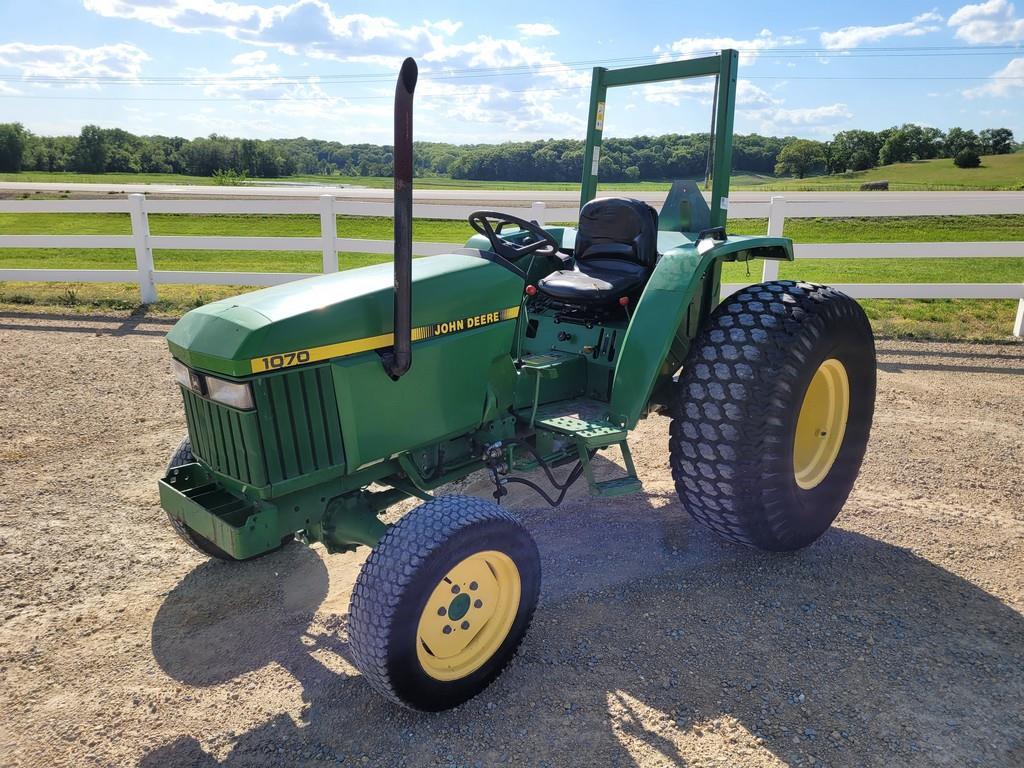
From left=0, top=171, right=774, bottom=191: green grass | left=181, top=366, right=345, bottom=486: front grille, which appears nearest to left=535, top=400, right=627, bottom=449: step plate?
left=181, top=366, right=345, bottom=486: front grille

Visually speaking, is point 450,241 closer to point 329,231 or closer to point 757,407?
point 329,231

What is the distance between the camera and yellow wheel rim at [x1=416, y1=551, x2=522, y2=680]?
2.52m

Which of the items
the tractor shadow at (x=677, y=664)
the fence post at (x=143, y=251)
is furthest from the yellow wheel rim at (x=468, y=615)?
the fence post at (x=143, y=251)

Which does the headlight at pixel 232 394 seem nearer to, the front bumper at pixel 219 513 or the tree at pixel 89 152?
the front bumper at pixel 219 513

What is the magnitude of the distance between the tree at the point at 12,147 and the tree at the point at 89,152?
3.45 m

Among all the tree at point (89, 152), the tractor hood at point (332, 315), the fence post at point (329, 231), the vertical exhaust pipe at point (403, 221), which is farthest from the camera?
the tree at point (89, 152)

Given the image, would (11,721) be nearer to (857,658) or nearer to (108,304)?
(857,658)

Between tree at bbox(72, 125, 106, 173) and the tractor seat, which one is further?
tree at bbox(72, 125, 106, 173)

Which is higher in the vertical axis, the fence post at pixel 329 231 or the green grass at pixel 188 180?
the green grass at pixel 188 180

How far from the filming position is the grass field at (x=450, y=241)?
350 inches

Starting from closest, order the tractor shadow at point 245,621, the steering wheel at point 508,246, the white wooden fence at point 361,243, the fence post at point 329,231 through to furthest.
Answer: the tractor shadow at point 245,621, the steering wheel at point 508,246, the white wooden fence at point 361,243, the fence post at point 329,231

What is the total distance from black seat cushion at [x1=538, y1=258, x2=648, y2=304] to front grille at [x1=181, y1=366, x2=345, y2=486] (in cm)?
146

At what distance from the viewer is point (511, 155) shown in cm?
798

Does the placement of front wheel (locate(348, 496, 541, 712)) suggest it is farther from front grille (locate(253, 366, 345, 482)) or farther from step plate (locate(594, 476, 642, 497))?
step plate (locate(594, 476, 642, 497))
